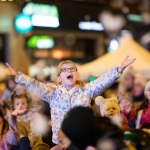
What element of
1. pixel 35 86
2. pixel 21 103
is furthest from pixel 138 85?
pixel 35 86

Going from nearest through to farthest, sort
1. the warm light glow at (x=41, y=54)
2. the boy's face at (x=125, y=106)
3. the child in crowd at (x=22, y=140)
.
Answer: the child in crowd at (x=22, y=140) → the boy's face at (x=125, y=106) → the warm light glow at (x=41, y=54)

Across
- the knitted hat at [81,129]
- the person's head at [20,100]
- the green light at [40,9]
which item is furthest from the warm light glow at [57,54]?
the knitted hat at [81,129]

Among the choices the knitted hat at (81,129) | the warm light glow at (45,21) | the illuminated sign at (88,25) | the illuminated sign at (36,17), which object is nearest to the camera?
the knitted hat at (81,129)

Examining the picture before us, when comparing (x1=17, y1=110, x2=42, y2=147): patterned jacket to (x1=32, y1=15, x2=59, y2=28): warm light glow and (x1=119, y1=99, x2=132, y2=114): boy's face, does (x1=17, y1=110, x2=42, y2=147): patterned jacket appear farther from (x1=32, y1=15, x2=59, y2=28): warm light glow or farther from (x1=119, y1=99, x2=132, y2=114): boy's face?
(x1=32, y1=15, x2=59, y2=28): warm light glow

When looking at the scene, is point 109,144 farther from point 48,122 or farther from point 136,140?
point 48,122

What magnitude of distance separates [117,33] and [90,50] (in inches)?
86.1

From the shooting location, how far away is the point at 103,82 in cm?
600

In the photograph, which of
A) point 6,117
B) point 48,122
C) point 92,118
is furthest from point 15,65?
point 92,118

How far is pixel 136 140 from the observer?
4469mm

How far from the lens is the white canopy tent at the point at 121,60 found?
1342 centimetres

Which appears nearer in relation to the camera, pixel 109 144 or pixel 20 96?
pixel 109 144

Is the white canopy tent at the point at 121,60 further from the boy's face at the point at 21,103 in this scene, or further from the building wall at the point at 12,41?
the building wall at the point at 12,41

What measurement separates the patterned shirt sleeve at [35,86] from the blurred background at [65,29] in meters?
14.7

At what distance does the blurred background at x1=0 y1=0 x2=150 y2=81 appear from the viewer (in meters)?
21.9
